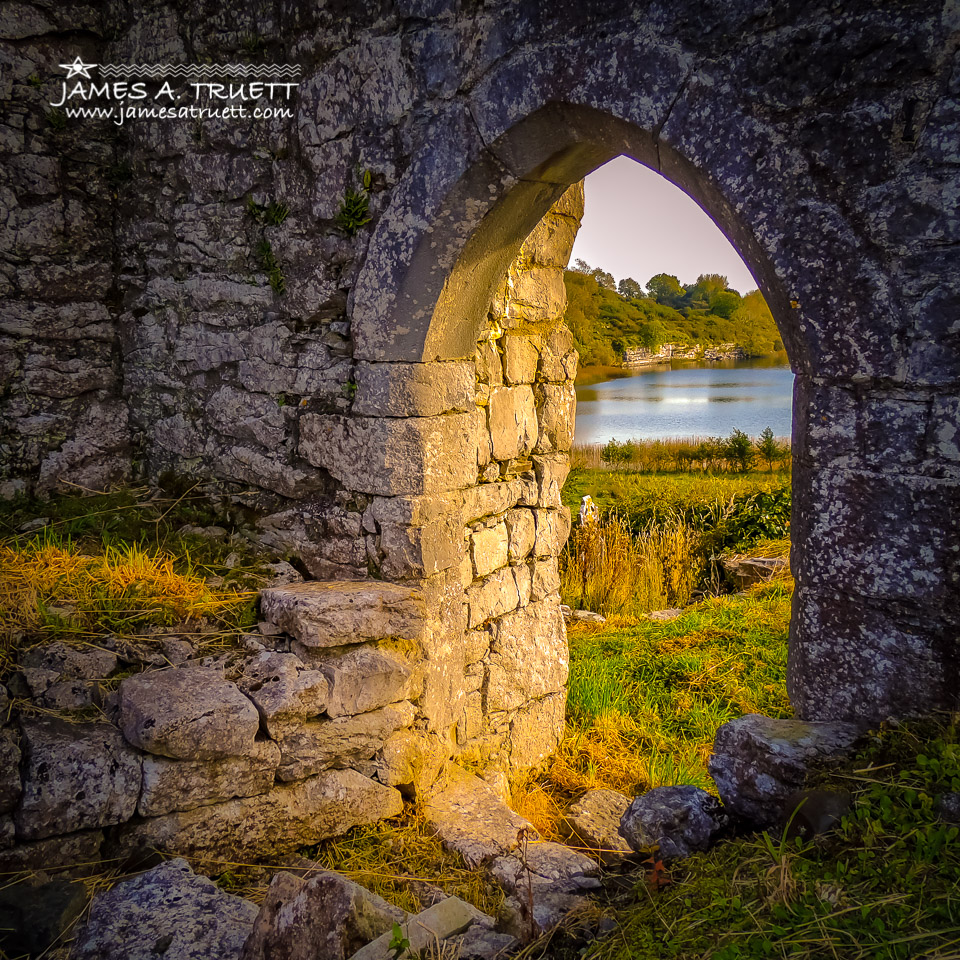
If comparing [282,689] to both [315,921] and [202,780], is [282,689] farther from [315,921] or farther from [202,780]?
[315,921]

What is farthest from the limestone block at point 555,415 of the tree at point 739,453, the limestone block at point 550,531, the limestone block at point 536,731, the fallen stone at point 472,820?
the tree at point 739,453

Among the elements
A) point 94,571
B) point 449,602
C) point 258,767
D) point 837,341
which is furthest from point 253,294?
point 837,341

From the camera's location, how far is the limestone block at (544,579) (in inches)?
145

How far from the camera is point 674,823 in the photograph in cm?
198

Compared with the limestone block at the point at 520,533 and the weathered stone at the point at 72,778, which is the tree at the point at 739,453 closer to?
the limestone block at the point at 520,533

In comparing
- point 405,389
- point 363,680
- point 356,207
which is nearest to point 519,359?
point 405,389

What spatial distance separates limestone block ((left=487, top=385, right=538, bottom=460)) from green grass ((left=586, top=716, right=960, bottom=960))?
1.96 meters

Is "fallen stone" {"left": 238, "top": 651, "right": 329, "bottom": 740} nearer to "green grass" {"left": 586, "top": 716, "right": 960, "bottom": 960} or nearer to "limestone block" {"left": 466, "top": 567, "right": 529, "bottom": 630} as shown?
"limestone block" {"left": 466, "top": 567, "right": 529, "bottom": 630}

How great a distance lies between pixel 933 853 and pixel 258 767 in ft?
6.49

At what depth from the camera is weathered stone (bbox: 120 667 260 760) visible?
2367mm

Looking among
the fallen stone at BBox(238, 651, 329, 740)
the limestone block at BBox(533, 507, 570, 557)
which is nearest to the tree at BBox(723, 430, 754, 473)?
the limestone block at BBox(533, 507, 570, 557)

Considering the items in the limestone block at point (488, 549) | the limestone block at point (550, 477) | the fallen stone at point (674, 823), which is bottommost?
the fallen stone at point (674, 823)

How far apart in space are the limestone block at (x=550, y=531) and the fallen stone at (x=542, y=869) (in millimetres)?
1365

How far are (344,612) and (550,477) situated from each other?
133 centimetres
